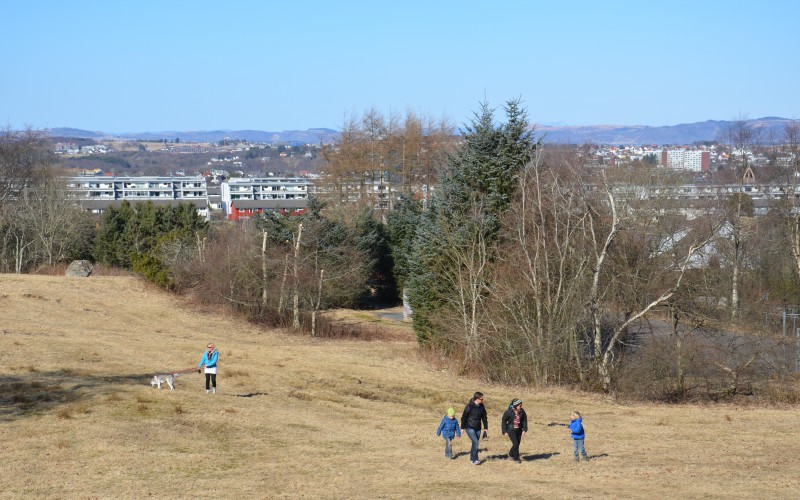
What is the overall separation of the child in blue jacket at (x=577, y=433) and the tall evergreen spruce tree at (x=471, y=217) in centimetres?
1464

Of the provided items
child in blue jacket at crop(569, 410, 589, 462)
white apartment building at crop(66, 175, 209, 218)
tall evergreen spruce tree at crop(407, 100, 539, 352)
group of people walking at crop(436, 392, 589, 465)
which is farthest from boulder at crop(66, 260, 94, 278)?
white apartment building at crop(66, 175, 209, 218)

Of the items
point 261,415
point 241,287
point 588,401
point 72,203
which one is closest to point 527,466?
point 261,415

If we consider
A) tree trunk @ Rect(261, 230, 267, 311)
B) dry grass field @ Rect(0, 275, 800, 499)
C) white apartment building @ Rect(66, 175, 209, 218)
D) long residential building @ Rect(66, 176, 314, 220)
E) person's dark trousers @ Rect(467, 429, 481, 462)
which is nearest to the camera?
dry grass field @ Rect(0, 275, 800, 499)

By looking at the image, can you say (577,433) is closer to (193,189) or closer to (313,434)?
(313,434)

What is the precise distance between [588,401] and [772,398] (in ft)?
21.9

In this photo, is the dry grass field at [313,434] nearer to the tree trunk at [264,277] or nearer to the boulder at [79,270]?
the tree trunk at [264,277]

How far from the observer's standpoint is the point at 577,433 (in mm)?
19281

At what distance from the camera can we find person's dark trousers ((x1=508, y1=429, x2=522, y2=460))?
19000mm

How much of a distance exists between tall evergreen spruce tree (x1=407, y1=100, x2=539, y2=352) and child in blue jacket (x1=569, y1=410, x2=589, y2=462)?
1464 cm

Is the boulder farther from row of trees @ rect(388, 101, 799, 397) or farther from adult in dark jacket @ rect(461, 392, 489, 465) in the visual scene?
adult in dark jacket @ rect(461, 392, 489, 465)

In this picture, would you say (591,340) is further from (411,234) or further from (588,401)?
(411,234)

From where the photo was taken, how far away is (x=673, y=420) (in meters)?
25.9

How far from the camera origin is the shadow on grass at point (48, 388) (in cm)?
2255

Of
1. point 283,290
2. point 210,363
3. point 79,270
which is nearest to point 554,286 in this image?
point 210,363
